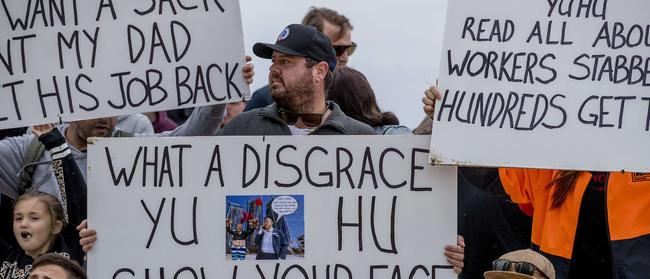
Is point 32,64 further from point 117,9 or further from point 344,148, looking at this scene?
point 344,148

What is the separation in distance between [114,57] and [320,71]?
100cm

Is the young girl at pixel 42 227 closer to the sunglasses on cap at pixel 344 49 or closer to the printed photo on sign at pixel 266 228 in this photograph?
the printed photo on sign at pixel 266 228

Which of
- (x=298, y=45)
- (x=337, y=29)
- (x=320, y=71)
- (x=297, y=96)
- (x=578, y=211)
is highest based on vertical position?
(x=337, y=29)

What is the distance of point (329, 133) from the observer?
680 cm

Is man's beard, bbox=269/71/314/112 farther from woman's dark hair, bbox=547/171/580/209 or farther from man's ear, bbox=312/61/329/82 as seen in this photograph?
woman's dark hair, bbox=547/171/580/209

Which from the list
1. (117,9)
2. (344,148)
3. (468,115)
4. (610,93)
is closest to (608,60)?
(610,93)

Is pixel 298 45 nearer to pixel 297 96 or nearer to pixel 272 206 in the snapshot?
pixel 297 96

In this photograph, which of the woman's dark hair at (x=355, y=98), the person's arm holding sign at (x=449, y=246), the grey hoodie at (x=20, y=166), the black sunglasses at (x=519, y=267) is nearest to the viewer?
the person's arm holding sign at (x=449, y=246)

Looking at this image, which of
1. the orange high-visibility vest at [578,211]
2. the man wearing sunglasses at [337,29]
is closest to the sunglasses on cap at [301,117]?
the orange high-visibility vest at [578,211]

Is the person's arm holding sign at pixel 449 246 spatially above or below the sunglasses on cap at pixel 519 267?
above

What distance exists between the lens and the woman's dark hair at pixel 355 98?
7.83 meters

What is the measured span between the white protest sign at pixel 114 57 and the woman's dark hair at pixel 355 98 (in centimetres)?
126

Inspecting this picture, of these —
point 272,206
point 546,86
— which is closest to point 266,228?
point 272,206

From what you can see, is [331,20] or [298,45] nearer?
[298,45]
